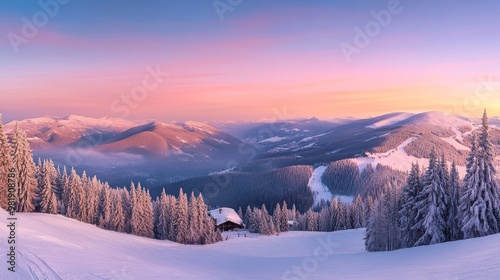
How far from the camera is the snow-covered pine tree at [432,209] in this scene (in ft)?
131

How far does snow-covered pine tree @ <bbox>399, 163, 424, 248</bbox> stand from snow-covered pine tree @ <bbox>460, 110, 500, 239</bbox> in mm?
6409

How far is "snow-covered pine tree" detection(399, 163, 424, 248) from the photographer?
43.3 metres

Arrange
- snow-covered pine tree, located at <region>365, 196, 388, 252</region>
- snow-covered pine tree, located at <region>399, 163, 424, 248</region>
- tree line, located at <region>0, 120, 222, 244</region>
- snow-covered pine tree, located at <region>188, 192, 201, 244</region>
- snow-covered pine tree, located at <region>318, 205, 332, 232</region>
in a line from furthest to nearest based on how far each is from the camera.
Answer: snow-covered pine tree, located at <region>318, 205, 332, 232</region> → snow-covered pine tree, located at <region>188, 192, 201, 244</region> → tree line, located at <region>0, 120, 222, 244</region> → snow-covered pine tree, located at <region>365, 196, 388, 252</region> → snow-covered pine tree, located at <region>399, 163, 424, 248</region>

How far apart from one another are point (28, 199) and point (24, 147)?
326 inches

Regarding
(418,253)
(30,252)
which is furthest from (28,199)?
(418,253)

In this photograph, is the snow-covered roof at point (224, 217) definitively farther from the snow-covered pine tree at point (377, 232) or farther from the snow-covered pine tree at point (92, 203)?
the snow-covered pine tree at point (377, 232)

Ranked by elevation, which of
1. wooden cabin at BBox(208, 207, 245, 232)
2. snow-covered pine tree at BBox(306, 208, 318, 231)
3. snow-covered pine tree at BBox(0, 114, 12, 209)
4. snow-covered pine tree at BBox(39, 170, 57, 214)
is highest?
snow-covered pine tree at BBox(0, 114, 12, 209)

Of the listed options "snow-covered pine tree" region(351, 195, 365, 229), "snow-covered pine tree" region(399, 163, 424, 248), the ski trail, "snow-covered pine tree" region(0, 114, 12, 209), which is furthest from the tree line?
the ski trail

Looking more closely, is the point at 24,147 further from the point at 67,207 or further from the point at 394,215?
the point at 394,215

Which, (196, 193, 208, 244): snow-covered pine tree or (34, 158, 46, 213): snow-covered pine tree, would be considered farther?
(196, 193, 208, 244): snow-covered pine tree

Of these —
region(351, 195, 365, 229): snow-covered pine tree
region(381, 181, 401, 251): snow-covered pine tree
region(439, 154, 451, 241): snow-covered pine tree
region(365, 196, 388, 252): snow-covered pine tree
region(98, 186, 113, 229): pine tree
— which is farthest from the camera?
region(351, 195, 365, 229): snow-covered pine tree

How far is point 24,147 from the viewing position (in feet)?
176

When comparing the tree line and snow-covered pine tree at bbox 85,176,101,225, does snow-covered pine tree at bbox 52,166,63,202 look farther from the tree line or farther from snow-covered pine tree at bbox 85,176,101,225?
snow-covered pine tree at bbox 85,176,101,225

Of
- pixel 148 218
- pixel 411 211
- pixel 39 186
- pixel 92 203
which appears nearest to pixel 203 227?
pixel 148 218
